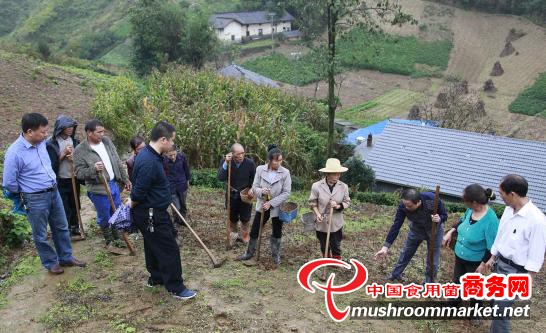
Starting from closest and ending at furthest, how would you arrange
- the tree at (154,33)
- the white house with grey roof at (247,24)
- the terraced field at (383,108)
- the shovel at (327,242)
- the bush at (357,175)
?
the shovel at (327,242) < the bush at (357,175) < the tree at (154,33) < the terraced field at (383,108) < the white house with grey roof at (247,24)

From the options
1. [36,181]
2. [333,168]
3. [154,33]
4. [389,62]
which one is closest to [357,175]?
[333,168]

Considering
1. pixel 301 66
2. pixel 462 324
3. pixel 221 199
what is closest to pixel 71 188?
pixel 221 199

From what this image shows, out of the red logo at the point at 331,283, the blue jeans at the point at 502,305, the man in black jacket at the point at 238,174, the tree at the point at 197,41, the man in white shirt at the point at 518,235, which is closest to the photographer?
the man in white shirt at the point at 518,235

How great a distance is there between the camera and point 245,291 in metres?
5.36

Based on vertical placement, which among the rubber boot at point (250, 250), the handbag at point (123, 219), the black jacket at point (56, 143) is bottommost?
the rubber boot at point (250, 250)

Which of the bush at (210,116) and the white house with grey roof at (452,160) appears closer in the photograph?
the bush at (210,116)

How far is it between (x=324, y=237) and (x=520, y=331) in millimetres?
2426

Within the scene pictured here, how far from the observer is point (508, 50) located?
5291 centimetres

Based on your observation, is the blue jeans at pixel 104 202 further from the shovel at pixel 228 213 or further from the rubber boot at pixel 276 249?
the rubber boot at pixel 276 249

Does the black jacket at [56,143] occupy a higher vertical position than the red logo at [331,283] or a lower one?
higher

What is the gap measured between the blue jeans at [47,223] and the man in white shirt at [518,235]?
4687 millimetres

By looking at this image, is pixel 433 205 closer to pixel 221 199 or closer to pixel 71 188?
pixel 71 188

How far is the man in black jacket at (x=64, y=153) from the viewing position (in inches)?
229

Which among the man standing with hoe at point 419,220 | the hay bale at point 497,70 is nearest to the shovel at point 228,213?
the man standing with hoe at point 419,220
